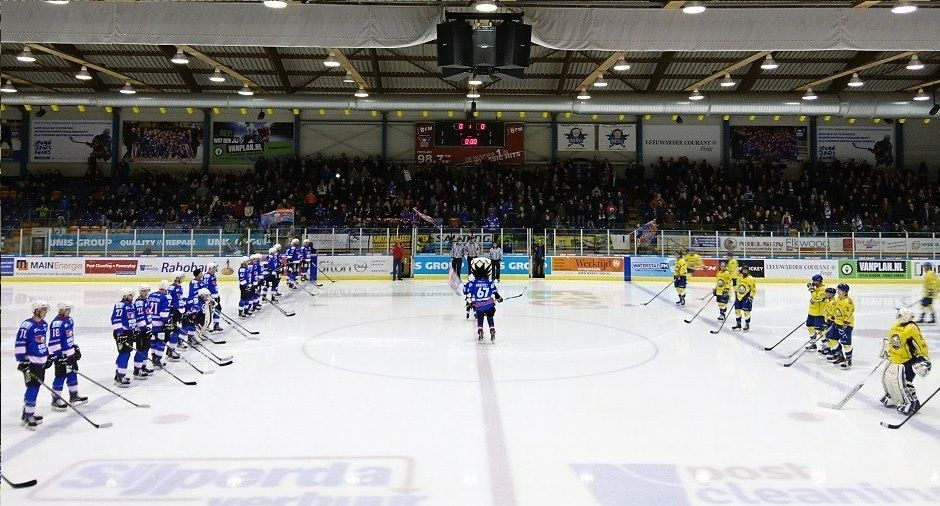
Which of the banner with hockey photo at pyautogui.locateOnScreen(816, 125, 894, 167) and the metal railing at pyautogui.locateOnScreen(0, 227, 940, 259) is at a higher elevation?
the banner with hockey photo at pyautogui.locateOnScreen(816, 125, 894, 167)

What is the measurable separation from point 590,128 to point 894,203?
44.9 ft

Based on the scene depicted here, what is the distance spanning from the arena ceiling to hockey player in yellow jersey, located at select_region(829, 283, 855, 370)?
1480cm

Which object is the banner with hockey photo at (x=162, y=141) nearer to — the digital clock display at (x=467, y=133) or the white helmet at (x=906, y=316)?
the digital clock display at (x=467, y=133)

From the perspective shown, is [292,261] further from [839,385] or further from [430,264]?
[839,385]

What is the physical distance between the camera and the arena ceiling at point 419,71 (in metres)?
23.3

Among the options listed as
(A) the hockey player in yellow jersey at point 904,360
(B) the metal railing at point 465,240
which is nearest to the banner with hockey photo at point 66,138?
(B) the metal railing at point 465,240

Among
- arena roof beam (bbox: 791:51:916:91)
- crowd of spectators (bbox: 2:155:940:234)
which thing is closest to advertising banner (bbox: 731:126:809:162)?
crowd of spectators (bbox: 2:155:940:234)

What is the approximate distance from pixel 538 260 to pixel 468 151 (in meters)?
9.17

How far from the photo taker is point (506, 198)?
91.2 ft

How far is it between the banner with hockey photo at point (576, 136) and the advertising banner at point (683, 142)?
271 cm

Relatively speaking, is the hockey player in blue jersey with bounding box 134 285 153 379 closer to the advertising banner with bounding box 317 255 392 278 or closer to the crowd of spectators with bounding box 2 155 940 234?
the advertising banner with bounding box 317 255 392 278

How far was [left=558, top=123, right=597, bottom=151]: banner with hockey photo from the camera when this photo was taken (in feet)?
102

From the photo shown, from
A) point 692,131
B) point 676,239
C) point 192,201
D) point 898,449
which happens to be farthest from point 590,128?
point 898,449

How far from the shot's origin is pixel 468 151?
100 ft
